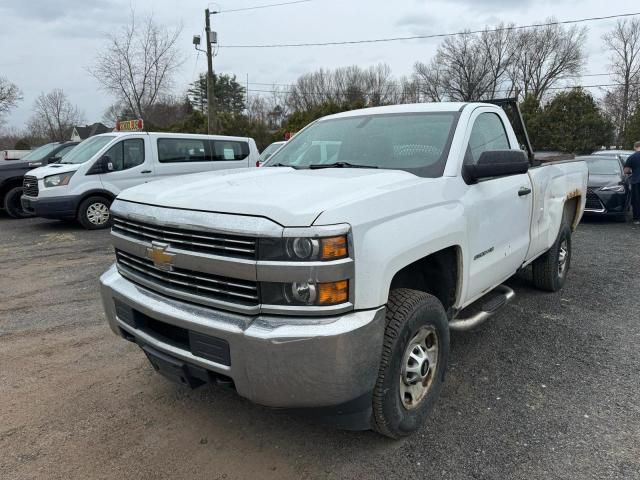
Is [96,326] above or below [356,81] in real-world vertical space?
below

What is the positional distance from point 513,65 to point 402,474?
187 ft

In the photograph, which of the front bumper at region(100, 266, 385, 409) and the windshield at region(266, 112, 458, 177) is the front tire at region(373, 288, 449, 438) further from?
the windshield at region(266, 112, 458, 177)

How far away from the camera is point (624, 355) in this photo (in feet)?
12.6

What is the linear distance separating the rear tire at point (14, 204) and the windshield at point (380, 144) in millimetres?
10154

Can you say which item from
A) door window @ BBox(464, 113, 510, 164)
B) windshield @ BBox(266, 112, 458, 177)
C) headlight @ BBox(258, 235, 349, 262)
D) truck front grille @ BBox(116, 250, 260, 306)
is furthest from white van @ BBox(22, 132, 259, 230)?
headlight @ BBox(258, 235, 349, 262)

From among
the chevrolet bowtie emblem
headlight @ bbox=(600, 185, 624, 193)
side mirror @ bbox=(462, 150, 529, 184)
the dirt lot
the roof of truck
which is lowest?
the dirt lot

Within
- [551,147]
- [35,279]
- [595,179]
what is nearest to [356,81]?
[551,147]

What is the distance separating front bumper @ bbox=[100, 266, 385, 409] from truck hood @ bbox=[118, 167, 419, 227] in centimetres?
48

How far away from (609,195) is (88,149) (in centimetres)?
1126

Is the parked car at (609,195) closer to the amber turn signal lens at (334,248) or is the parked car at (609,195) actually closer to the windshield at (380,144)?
the windshield at (380,144)

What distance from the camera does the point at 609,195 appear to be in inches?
416

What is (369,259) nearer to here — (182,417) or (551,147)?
(182,417)

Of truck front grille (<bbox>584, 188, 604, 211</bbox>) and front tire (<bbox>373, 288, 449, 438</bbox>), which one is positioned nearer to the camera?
front tire (<bbox>373, 288, 449, 438</bbox>)

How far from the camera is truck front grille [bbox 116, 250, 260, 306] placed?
225 centimetres
